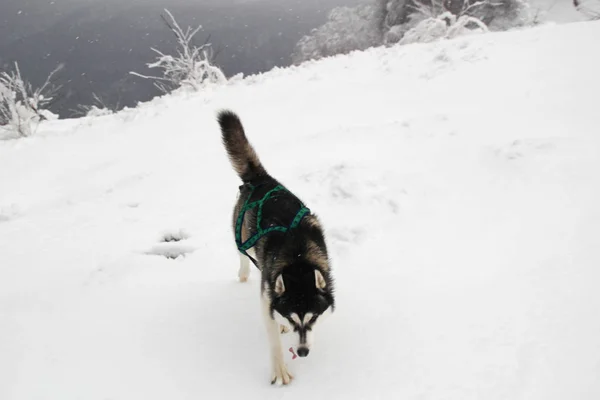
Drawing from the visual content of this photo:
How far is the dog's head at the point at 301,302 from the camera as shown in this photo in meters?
2.39

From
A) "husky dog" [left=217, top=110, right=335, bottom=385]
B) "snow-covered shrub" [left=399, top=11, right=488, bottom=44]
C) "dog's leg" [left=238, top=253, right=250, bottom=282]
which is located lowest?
"dog's leg" [left=238, top=253, right=250, bottom=282]

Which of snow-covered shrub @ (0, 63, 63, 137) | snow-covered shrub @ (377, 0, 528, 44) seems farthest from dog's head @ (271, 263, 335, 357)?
snow-covered shrub @ (377, 0, 528, 44)

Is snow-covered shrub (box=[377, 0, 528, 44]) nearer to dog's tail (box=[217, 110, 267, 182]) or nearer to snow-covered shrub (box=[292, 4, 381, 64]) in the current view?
snow-covered shrub (box=[292, 4, 381, 64])

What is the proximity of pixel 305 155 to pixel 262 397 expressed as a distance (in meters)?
4.26

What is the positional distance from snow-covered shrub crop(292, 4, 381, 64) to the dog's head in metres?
26.0

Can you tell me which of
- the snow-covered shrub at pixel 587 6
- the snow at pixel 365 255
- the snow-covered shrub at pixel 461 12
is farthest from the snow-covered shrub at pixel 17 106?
the snow-covered shrub at pixel 587 6

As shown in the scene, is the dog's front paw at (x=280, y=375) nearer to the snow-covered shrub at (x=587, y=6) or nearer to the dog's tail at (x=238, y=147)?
the dog's tail at (x=238, y=147)

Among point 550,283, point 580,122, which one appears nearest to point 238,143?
point 550,283

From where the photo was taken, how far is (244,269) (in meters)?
3.70

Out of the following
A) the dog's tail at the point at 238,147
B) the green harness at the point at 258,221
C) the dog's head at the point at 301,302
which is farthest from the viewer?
the dog's tail at the point at 238,147

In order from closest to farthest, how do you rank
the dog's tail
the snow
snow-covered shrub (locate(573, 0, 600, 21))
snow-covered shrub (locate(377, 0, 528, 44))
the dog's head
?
1. the dog's head
2. the snow
3. the dog's tail
4. snow-covered shrub (locate(573, 0, 600, 21))
5. snow-covered shrub (locate(377, 0, 528, 44))

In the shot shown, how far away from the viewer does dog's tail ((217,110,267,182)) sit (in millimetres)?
3465

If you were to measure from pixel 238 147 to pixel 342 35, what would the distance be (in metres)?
31.3

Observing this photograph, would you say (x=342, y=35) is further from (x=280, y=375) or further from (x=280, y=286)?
(x=280, y=375)
